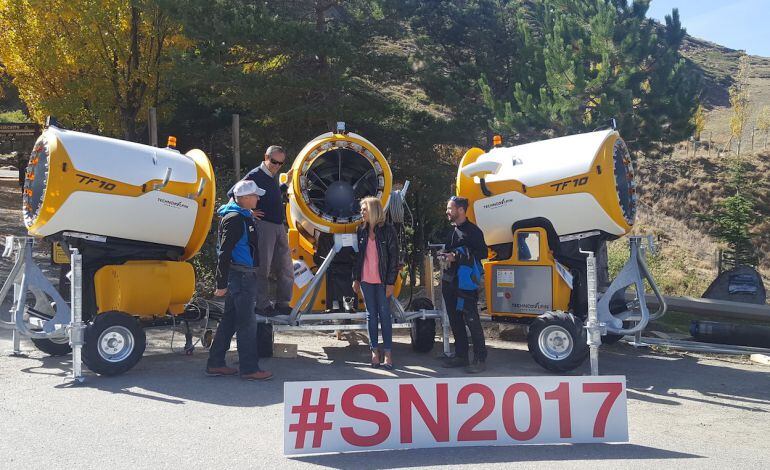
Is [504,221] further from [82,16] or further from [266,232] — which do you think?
[82,16]

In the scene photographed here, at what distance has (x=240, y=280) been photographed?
7430 mm

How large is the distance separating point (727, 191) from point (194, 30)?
2490 centimetres

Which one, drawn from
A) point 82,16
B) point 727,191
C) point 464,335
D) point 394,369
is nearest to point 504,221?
point 464,335

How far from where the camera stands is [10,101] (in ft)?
120

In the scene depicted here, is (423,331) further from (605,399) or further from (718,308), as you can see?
(718,308)

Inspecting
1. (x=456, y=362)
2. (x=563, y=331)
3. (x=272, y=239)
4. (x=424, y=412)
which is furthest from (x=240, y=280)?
(x=563, y=331)

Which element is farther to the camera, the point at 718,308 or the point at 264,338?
the point at 718,308

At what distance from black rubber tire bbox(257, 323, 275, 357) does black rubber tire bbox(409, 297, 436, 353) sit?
1.64 metres

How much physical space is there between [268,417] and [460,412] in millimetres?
1619

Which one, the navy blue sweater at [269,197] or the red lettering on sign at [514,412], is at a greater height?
the navy blue sweater at [269,197]

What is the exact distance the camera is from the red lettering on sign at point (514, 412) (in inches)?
218

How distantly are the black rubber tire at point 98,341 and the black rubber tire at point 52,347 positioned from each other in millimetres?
1199

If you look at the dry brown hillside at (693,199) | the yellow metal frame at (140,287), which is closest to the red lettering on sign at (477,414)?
the yellow metal frame at (140,287)

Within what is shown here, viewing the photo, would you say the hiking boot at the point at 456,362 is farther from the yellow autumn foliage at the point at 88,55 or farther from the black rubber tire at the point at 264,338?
the yellow autumn foliage at the point at 88,55
